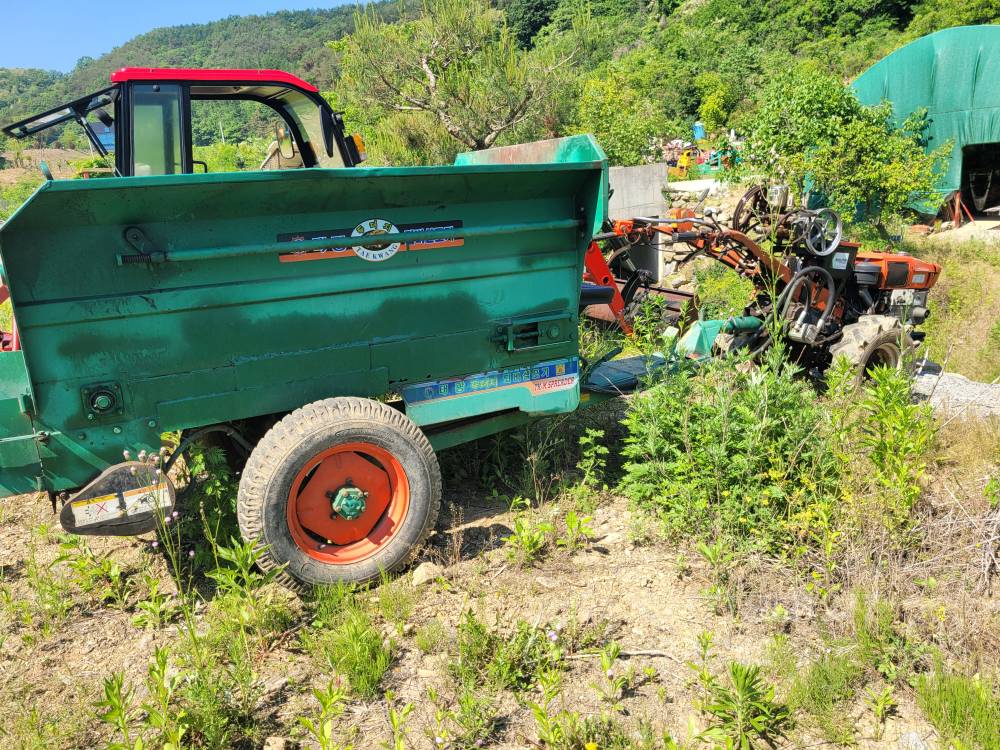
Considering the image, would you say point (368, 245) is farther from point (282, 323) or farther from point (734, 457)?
point (734, 457)

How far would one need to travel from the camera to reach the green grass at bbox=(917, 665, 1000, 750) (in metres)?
2.55

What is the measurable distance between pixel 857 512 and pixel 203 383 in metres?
3.14

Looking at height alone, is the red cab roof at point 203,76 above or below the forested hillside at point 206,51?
below

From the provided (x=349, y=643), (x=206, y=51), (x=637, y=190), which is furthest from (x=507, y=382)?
(x=206, y=51)

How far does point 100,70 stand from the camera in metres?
112

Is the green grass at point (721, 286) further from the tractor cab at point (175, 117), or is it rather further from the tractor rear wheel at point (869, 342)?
the tractor cab at point (175, 117)

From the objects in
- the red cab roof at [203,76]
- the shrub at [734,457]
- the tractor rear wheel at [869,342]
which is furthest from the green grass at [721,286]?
the red cab roof at [203,76]

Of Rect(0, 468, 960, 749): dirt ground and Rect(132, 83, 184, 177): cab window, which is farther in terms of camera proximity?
Rect(132, 83, 184, 177): cab window

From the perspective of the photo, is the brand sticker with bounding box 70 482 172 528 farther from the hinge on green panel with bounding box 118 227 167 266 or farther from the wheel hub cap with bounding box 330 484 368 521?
the hinge on green panel with bounding box 118 227 167 266

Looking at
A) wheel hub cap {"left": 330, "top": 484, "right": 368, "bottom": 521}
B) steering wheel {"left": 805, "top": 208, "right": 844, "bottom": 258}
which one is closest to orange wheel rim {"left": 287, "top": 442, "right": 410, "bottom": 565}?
wheel hub cap {"left": 330, "top": 484, "right": 368, "bottom": 521}

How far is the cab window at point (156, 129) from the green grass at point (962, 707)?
412cm

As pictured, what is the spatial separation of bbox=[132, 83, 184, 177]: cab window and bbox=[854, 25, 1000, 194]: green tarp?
14.0 m

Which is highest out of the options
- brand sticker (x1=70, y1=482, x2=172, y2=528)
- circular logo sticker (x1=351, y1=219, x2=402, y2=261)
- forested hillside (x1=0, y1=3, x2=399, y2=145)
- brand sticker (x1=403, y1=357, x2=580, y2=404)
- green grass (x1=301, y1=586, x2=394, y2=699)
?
forested hillside (x1=0, y1=3, x2=399, y2=145)

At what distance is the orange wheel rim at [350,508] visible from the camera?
3520 mm
